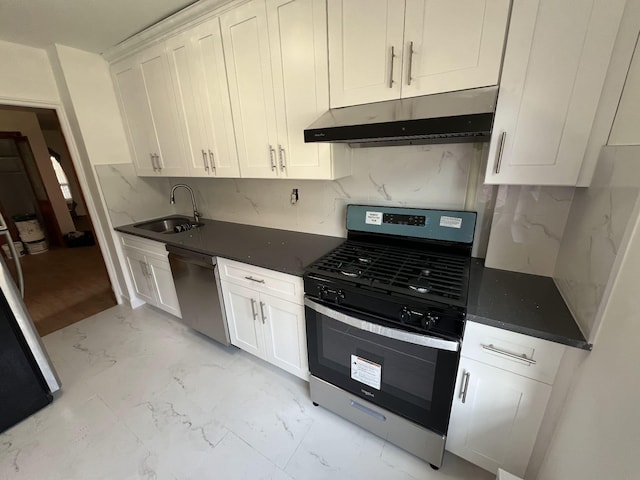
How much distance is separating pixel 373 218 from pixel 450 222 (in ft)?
1.47

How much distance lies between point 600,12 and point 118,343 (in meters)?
3.43

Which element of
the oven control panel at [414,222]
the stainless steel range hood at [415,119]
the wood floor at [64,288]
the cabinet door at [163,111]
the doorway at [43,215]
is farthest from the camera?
the doorway at [43,215]

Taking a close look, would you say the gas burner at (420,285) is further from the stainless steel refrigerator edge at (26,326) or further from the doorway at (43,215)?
the doorway at (43,215)

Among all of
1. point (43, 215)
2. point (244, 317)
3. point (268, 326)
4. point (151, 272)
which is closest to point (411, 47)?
point (268, 326)

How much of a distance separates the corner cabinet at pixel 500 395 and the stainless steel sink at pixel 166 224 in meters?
2.46

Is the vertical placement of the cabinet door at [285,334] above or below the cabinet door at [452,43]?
below

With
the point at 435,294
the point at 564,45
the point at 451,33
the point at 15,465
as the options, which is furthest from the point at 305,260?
the point at 15,465

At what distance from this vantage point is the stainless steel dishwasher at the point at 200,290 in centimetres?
191

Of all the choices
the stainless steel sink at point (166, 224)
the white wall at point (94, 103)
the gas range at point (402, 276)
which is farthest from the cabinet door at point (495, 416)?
the white wall at point (94, 103)

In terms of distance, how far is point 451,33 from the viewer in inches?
42.6

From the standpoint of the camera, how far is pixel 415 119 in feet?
3.38

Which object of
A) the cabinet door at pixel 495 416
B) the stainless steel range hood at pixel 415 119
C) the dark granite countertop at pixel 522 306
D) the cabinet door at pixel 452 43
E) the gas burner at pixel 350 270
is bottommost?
the cabinet door at pixel 495 416

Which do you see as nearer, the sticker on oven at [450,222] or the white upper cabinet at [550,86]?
the white upper cabinet at [550,86]

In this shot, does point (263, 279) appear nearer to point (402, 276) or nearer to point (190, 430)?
point (402, 276)
